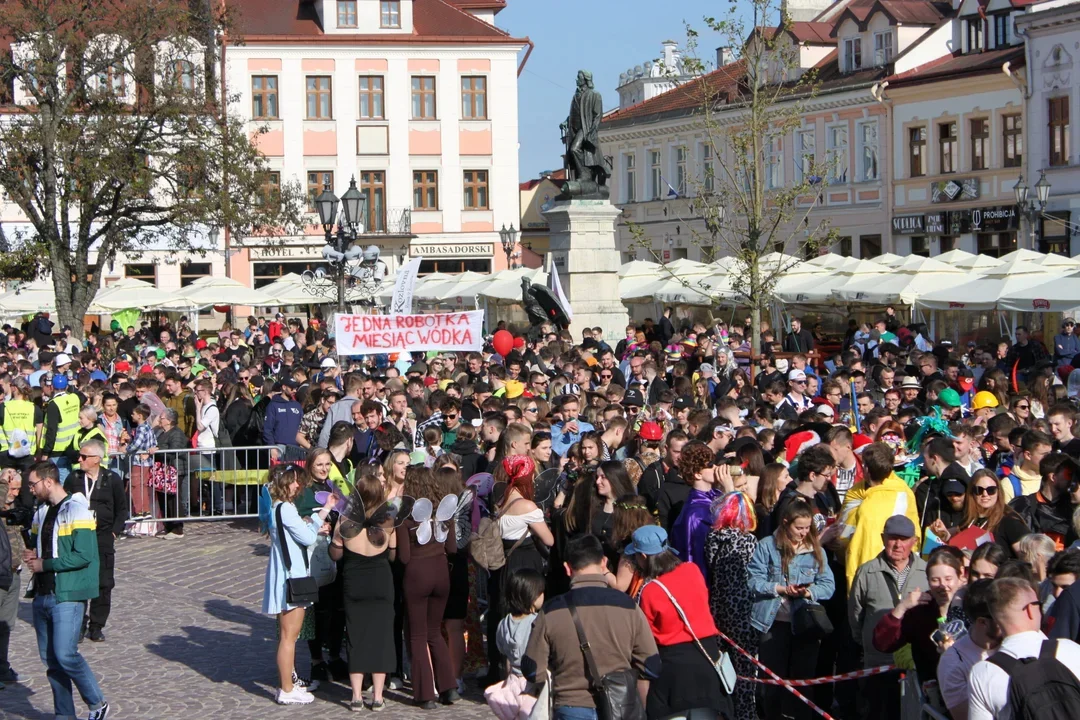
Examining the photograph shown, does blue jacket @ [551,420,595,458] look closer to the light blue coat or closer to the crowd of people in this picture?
the crowd of people

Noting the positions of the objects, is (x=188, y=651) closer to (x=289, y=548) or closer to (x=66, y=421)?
(x=289, y=548)

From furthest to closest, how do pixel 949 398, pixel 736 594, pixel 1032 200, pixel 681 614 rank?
1. pixel 1032 200
2. pixel 949 398
3. pixel 736 594
4. pixel 681 614

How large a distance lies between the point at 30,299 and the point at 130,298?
376 cm

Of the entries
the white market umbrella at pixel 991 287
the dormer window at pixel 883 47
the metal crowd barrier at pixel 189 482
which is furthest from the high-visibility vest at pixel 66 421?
the dormer window at pixel 883 47

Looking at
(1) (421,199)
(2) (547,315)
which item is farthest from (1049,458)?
(1) (421,199)

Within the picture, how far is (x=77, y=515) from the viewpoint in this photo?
9.09 m

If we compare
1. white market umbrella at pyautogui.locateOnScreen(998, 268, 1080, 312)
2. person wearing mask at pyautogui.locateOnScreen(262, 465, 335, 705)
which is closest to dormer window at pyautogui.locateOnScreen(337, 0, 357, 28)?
white market umbrella at pyautogui.locateOnScreen(998, 268, 1080, 312)

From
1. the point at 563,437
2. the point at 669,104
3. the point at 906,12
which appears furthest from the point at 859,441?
the point at 669,104

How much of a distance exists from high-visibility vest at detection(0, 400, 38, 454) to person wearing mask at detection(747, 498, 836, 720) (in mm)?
9561

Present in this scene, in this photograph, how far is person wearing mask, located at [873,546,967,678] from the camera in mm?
6613

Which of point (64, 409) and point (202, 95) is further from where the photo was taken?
point (202, 95)

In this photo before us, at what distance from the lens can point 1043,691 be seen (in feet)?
16.8

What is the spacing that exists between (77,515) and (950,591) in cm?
505

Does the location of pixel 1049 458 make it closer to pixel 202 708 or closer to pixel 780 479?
pixel 780 479
